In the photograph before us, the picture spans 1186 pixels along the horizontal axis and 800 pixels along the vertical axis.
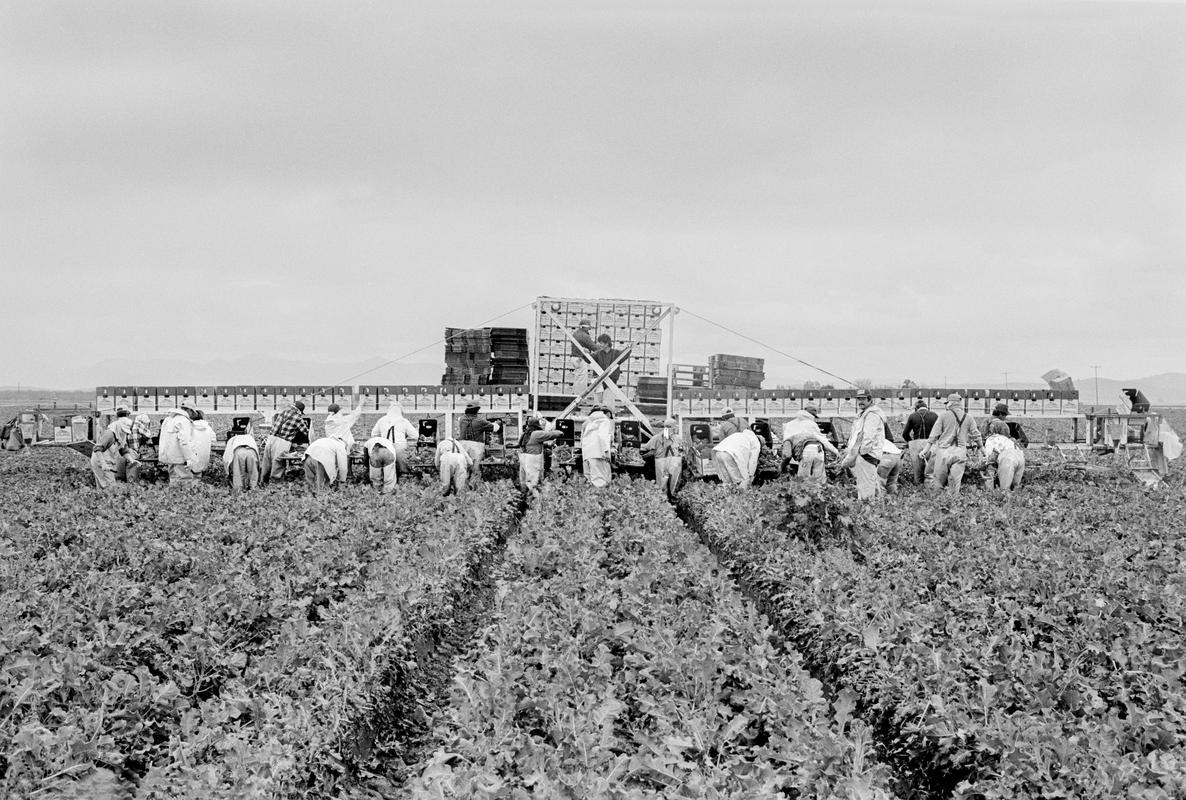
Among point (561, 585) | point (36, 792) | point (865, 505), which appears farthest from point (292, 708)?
point (865, 505)

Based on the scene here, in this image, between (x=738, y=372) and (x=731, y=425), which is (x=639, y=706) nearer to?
(x=731, y=425)

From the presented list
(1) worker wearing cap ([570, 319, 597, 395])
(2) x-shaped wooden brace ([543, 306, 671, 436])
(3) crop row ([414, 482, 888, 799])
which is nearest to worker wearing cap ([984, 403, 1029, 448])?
(2) x-shaped wooden brace ([543, 306, 671, 436])

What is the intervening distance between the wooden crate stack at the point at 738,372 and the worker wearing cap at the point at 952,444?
9889 millimetres

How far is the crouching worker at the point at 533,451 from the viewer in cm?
1441

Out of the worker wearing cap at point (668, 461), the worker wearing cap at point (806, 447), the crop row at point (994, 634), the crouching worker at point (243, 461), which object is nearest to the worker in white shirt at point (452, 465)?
the crouching worker at point (243, 461)

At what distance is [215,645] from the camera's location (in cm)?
564

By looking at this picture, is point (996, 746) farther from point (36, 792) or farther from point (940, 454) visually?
point (940, 454)

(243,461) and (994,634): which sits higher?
(243,461)

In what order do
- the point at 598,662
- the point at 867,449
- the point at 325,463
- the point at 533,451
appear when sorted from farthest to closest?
the point at 533,451
the point at 325,463
the point at 867,449
the point at 598,662

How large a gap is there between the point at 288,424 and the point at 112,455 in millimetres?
2613

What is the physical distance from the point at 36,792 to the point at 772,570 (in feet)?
16.3

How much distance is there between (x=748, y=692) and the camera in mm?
4777

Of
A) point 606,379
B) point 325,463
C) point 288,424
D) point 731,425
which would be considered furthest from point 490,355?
point 731,425

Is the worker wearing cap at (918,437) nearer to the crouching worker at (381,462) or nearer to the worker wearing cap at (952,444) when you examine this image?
the worker wearing cap at (952,444)
